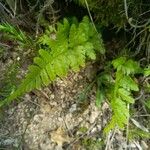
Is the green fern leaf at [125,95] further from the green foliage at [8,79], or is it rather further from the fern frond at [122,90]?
the green foliage at [8,79]

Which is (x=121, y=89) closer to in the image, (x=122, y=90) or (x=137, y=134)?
(x=122, y=90)

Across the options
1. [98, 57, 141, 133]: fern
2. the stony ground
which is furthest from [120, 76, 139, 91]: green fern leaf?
the stony ground

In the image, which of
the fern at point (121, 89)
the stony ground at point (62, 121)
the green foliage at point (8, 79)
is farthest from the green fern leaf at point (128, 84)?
the green foliage at point (8, 79)

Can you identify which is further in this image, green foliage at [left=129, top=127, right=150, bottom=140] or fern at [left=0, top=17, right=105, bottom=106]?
green foliage at [left=129, top=127, right=150, bottom=140]

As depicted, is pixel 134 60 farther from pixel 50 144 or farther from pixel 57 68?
pixel 50 144

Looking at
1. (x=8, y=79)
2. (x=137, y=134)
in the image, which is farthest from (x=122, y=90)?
(x=8, y=79)

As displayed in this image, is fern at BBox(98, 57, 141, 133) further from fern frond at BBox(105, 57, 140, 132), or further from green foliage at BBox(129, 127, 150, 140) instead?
green foliage at BBox(129, 127, 150, 140)
